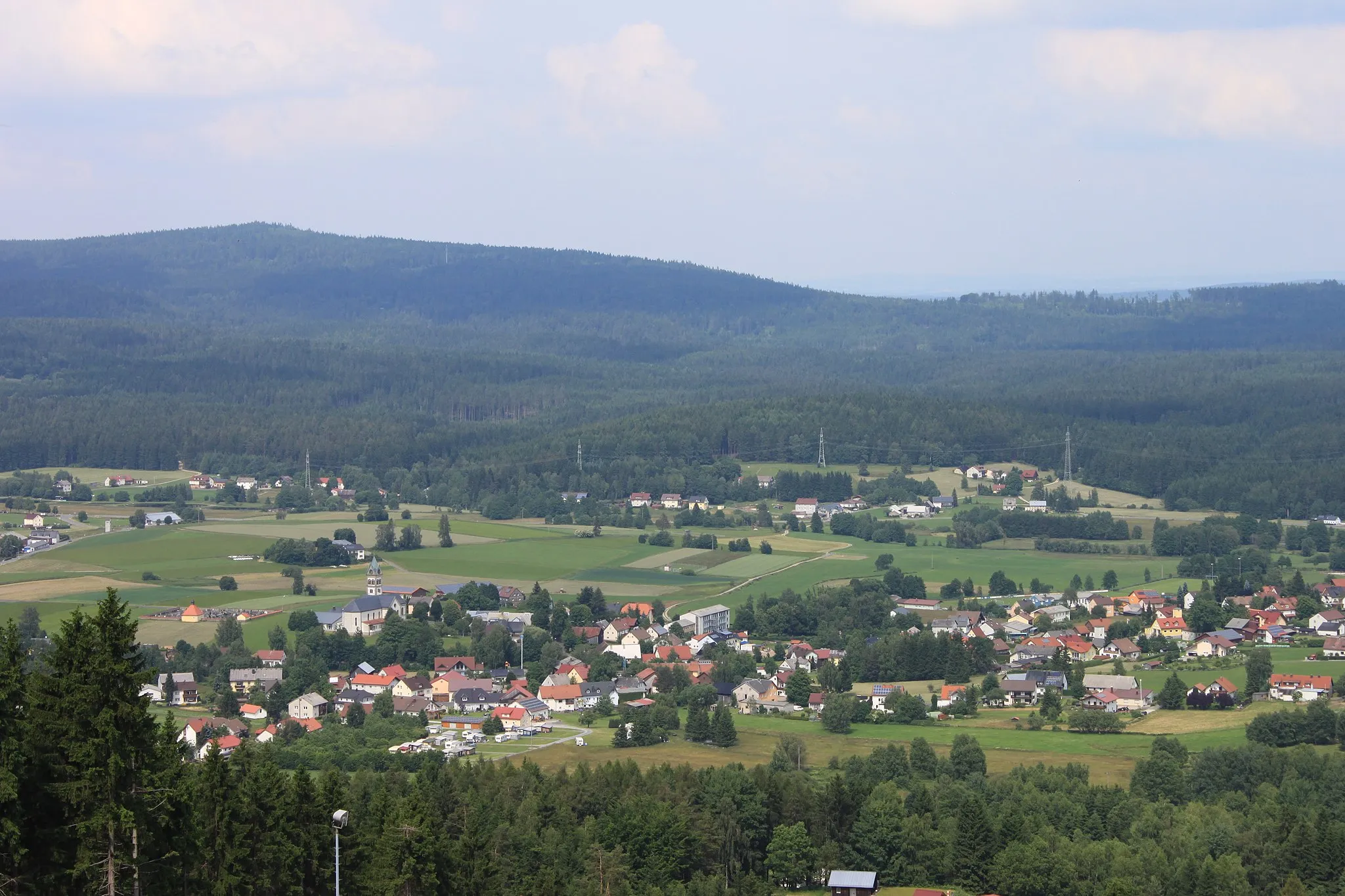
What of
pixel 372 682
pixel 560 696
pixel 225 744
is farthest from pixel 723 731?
pixel 372 682

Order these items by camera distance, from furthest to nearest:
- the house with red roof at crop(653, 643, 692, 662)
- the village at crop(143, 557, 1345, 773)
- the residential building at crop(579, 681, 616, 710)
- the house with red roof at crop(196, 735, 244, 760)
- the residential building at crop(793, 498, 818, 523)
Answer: the residential building at crop(793, 498, 818, 523), the house with red roof at crop(653, 643, 692, 662), the residential building at crop(579, 681, 616, 710), the village at crop(143, 557, 1345, 773), the house with red roof at crop(196, 735, 244, 760)

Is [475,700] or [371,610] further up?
[371,610]

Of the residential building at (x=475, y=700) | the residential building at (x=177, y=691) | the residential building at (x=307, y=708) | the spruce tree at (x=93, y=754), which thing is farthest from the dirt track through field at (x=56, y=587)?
the spruce tree at (x=93, y=754)

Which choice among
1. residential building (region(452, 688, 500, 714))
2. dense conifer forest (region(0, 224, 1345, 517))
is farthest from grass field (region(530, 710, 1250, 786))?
dense conifer forest (region(0, 224, 1345, 517))

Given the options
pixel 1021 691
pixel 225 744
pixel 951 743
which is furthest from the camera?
pixel 1021 691

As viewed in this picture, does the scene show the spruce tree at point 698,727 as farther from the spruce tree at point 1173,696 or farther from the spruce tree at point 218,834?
the spruce tree at point 218,834

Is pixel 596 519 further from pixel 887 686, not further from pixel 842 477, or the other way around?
pixel 887 686

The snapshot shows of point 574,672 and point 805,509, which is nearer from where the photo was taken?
point 574,672

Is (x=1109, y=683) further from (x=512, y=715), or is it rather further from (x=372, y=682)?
(x=372, y=682)

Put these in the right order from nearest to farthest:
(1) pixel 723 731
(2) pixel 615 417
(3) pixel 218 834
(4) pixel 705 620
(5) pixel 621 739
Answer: (3) pixel 218 834, (5) pixel 621 739, (1) pixel 723 731, (4) pixel 705 620, (2) pixel 615 417

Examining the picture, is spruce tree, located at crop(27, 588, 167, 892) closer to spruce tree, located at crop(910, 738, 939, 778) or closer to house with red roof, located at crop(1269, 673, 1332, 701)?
spruce tree, located at crop(910, 738, 939, 778)
